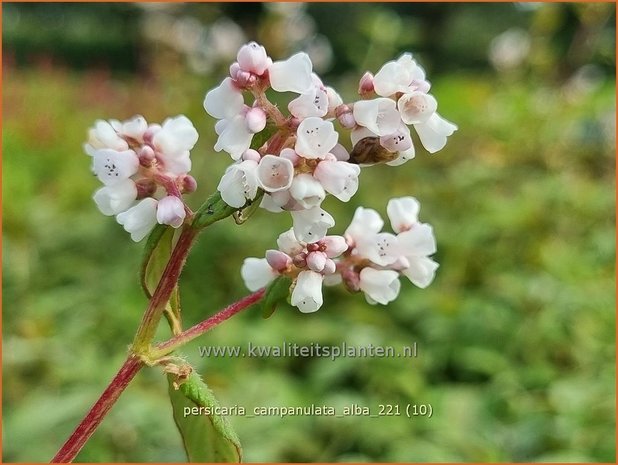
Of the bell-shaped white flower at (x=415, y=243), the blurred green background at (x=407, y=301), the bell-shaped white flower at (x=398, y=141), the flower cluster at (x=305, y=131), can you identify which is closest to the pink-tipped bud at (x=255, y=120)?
the flower cluster at (x=305, y=131)

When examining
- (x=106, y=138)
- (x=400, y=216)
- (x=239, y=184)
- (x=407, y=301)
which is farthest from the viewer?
(x=407, y=301)

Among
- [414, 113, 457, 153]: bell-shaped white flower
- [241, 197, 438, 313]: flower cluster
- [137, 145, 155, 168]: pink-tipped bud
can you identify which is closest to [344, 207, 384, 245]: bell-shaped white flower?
[241, 197, 438, 313]: flower cluster

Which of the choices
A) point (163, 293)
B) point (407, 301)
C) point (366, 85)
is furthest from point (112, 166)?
point (407, 301)

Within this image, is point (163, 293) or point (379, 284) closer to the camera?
point (163, 293)

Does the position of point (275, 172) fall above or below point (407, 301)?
below

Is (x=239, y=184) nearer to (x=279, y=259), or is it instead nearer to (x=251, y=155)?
(x=251, y=155)

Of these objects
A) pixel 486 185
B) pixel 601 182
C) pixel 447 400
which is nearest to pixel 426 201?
pixel 486 185
